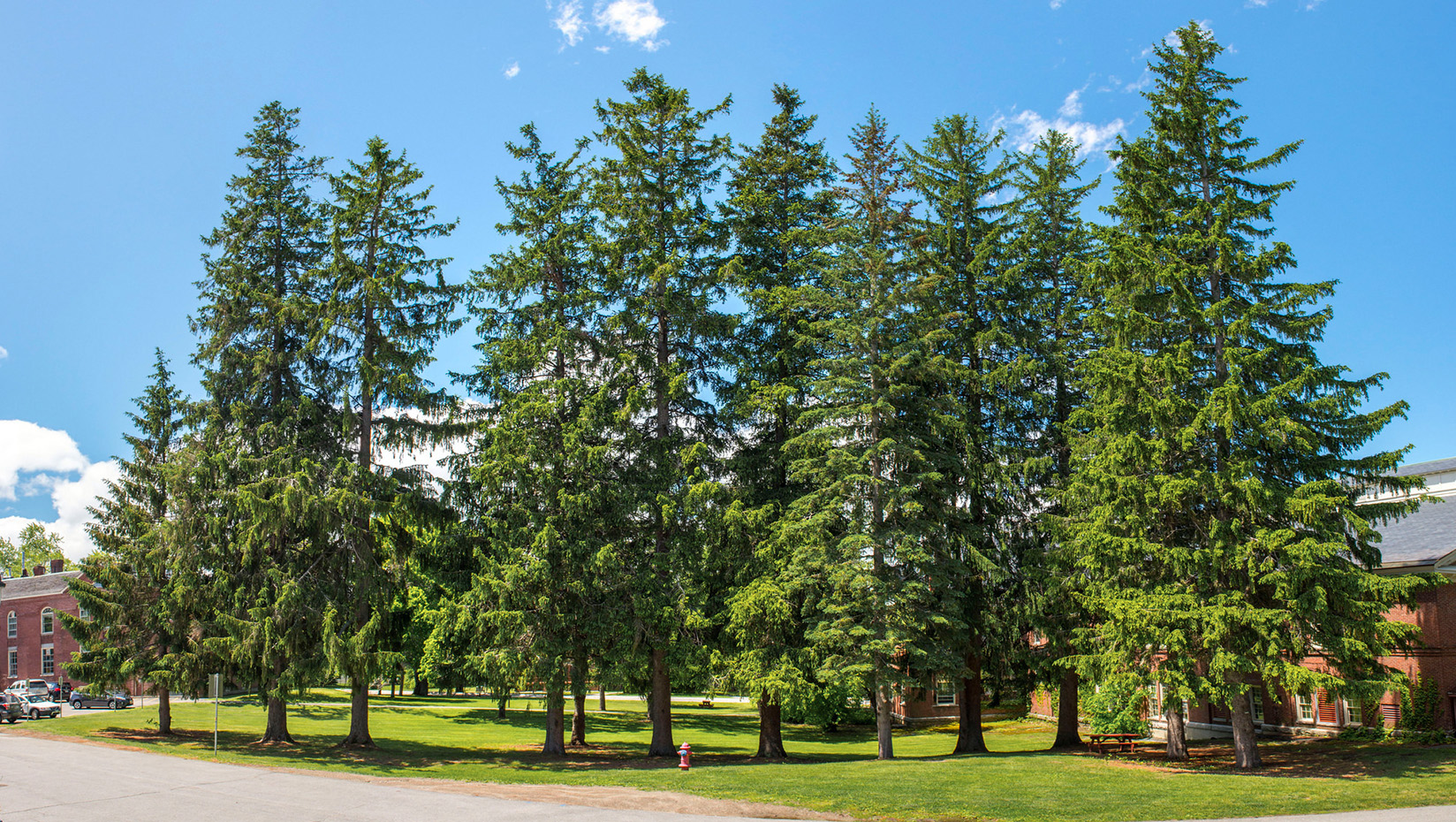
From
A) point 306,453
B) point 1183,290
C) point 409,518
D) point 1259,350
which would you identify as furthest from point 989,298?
point 306,453

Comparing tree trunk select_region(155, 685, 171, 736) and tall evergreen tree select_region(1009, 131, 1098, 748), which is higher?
tall evergreen tree select_region(1009, 131, 1098, 748)

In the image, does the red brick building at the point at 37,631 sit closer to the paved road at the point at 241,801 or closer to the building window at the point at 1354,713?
the paved road at the point at 241,801

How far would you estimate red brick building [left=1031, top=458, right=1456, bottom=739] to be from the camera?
21.8 metres

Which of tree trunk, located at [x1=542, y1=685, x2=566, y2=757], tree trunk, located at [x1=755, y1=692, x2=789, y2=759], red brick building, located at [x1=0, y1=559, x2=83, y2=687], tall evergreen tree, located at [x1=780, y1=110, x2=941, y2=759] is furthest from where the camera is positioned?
red brick building, located at [x1=0, y1=559, x2=83, y2=687]

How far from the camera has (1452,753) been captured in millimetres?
18969

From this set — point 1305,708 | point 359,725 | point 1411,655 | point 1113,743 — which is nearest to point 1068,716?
point 1113,743

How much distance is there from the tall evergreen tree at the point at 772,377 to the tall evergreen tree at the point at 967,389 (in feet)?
11.0

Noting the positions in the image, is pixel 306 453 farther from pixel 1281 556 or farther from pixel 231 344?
pixel 1281 556

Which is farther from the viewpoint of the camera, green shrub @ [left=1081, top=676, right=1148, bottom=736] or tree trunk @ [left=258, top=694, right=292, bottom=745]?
tree trunk @ [left=258, top=694, right=292, bottom=745]

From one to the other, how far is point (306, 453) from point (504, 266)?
26.7ft

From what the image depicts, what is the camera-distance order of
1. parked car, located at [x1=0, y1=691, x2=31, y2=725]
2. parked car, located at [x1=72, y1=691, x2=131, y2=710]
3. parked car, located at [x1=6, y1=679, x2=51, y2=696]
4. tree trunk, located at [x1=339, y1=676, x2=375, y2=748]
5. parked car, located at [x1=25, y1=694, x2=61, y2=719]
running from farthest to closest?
parked car, located at [x1=6, y1=679, x2=51, y2=696]
parked car, located at [x1=72, y1=691, x2=131, y2=710]
parked car, located at [x1=25, y1=694, x2=61, y2=719]
parked car, located at [x1=0, y1=691, x2=31, y2=725]
tree trunk, located at [x1=339, y1=676, x2=375, y2=748]

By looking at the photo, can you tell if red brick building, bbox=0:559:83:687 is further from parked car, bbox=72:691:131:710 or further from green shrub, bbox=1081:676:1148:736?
green shrub, bbox=1081:676:1148:736

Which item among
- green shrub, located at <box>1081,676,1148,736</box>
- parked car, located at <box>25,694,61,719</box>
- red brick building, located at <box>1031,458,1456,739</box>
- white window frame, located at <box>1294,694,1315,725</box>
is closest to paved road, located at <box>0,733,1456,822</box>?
red brick building, located at <box>1031,458,1456,739</box>

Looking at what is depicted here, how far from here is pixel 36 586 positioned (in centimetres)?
5681
